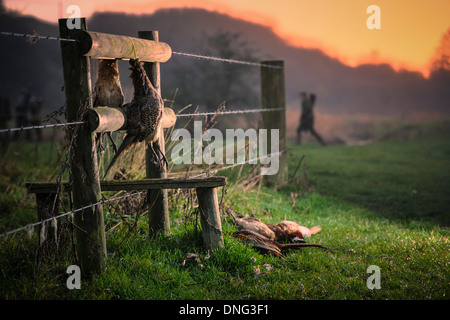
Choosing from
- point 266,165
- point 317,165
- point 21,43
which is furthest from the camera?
point 21,43

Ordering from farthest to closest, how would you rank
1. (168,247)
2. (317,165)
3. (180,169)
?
(317,165), (180,169), (168,247)

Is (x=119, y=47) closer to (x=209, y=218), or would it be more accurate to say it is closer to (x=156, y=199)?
(x=156, y=199)

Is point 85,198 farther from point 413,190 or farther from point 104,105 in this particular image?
point 413,190

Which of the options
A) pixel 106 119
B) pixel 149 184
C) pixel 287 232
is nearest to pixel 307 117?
pixel 287 232

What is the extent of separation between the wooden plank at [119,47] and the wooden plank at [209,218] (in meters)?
1.21

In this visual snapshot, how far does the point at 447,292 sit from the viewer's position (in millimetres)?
3402

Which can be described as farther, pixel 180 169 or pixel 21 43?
pixel 21 43

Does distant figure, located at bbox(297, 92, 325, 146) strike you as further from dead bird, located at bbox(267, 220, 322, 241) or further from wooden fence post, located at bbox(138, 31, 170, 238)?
wooden fence post, located at bbox(138, 31, 170, 238)

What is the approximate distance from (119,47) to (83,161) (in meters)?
0.88

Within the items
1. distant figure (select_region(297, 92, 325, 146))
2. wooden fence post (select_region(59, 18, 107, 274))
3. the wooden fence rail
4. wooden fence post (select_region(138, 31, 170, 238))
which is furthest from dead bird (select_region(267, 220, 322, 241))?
distant figure (select_region(297, 92, 325, 146))

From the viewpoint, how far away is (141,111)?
3.50 meters

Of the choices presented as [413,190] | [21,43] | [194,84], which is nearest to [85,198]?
[413,190]

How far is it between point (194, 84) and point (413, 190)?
1332 centimetres

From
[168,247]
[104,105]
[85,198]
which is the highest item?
[104,105]
